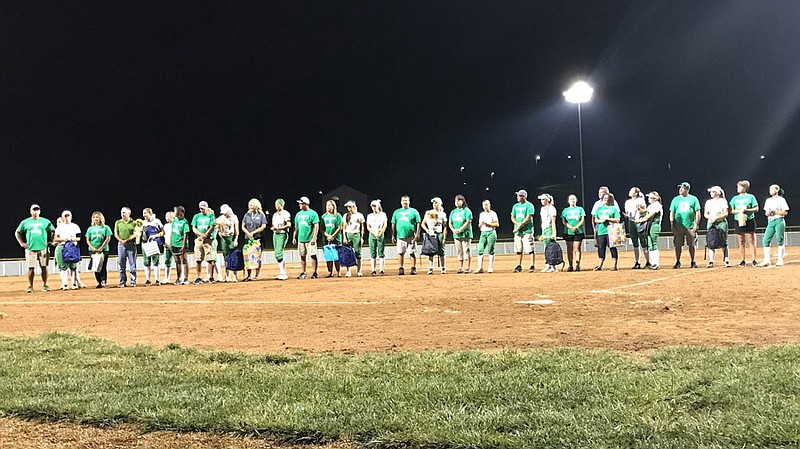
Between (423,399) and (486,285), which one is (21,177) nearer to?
(486,285)

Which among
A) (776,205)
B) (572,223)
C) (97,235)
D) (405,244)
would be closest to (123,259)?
(97,235)

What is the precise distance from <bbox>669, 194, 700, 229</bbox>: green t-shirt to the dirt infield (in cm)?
123

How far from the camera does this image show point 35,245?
51.8 ft

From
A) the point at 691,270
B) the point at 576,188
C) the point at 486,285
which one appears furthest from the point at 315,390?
the point at 576,188

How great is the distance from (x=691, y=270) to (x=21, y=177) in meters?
39.1

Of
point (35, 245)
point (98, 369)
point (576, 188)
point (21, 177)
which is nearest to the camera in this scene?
point (98, 369)

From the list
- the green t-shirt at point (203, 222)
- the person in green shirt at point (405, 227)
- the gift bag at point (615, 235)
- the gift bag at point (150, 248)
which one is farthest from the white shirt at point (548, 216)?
the gift bag at point (150, 248)

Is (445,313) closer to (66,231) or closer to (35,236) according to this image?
Result: (35,236)

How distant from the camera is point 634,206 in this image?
16484 mm

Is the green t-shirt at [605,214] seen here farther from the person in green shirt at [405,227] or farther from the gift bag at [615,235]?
the person in green shirt at [405,227]

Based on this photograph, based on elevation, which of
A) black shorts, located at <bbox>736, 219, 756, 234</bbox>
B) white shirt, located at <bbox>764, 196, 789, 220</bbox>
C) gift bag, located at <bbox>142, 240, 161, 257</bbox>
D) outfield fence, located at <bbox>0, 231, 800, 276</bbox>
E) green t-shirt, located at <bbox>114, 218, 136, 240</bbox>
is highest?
green t-shirt, located at <bbox>114, 218, 136, 240</bbox>

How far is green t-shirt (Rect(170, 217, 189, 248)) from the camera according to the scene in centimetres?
1689

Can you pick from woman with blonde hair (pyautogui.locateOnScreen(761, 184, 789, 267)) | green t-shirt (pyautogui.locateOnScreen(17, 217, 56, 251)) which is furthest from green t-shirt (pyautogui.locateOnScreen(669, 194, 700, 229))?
green t-shirt (pyautogui.locateOnScreen(17, 217, 56, 251))

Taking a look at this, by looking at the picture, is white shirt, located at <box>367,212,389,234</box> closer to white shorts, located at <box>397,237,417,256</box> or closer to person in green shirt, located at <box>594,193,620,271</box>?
white shorts, located at <box>397,237,417,256</box>
